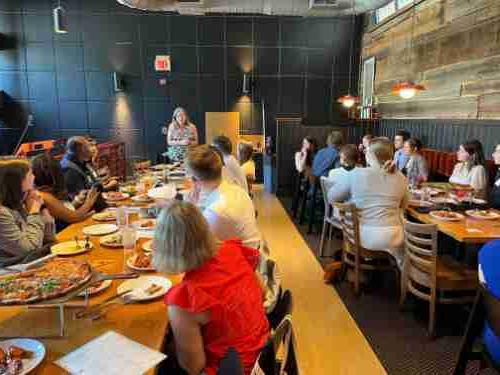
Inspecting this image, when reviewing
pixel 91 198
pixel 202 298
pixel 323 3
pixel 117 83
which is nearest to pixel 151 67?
pixel 117 83

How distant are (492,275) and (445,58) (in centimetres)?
503

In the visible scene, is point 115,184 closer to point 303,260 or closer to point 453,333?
point 303,260

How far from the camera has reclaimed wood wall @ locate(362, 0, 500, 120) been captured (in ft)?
15.7

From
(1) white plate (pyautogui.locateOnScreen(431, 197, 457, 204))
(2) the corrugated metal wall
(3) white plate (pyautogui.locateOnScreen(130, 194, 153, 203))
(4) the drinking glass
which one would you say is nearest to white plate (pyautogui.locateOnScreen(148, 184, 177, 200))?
(3) white plate (pyautogui.locateOnScreen(130, 194, 153, 203))

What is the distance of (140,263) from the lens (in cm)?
191

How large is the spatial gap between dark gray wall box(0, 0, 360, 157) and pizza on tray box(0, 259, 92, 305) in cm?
817

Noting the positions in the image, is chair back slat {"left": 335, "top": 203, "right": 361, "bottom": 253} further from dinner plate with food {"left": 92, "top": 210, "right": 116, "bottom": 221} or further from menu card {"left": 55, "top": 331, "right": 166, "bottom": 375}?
menu card {"left": 55, "top": 331, "right": 166, "bottom": 375}

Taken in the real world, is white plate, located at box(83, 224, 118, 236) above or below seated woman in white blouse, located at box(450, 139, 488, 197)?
below

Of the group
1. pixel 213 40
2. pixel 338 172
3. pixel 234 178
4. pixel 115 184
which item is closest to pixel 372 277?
pixel 338 172

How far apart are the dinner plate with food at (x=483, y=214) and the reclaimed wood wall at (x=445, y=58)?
212cm

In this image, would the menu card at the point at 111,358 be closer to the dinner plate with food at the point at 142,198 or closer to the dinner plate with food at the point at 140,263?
the dinner plate with food at the point at 140,263

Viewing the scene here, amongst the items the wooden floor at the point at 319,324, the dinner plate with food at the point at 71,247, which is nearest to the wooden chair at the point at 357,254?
the wooden floor at the point at 319,324

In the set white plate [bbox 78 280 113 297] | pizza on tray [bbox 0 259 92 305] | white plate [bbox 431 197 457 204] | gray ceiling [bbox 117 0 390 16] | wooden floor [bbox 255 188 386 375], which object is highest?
gray ceiling [bbox 117 0 390 16]

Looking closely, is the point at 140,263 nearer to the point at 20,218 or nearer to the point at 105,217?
the point at 20,218
